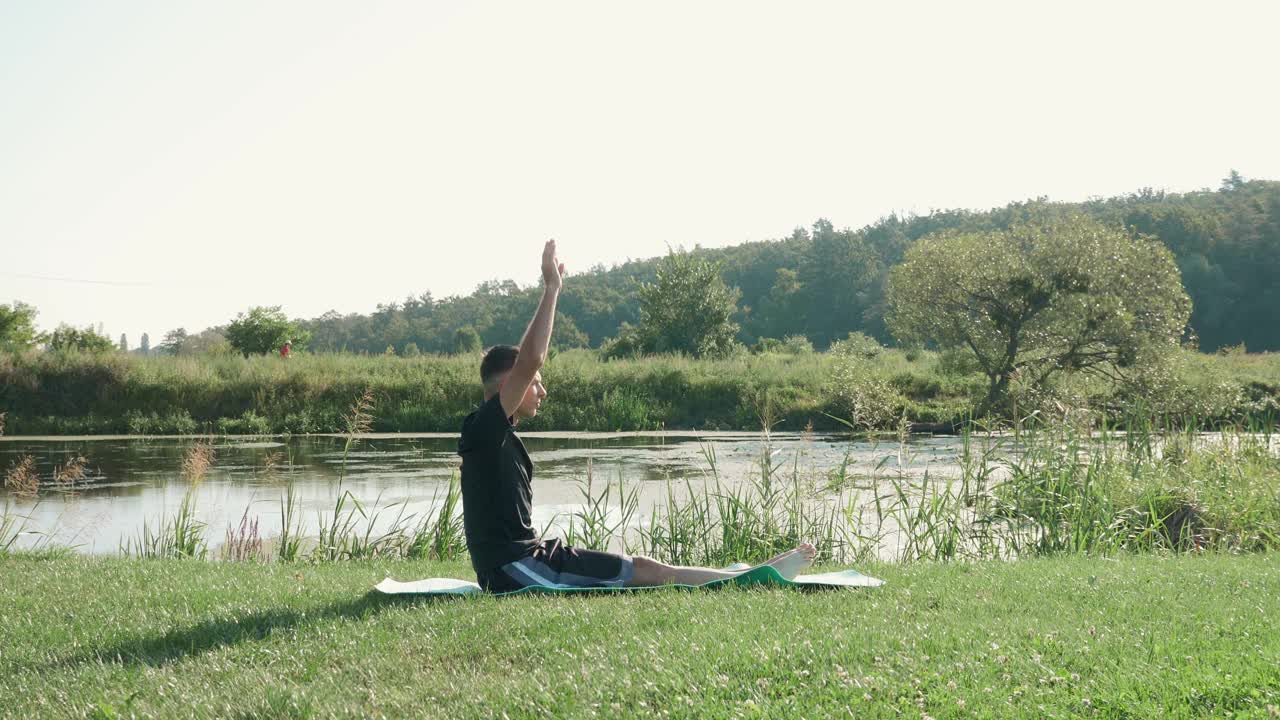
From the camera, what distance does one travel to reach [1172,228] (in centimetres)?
5509

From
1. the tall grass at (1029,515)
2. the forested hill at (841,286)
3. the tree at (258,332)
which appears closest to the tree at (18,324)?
the tree at (258,332)

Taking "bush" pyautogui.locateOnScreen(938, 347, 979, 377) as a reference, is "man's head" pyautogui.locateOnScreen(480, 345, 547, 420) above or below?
below

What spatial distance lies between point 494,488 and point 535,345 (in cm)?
80

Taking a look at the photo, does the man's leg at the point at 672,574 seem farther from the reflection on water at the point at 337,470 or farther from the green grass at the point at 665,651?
the reflection on water at the point at 337,470

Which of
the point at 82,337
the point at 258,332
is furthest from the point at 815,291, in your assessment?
the point at 82,337

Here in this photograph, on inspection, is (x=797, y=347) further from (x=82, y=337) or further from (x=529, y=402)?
(x=529, y=402)

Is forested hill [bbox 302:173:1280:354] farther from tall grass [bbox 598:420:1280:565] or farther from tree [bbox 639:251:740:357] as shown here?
tall grass [bbox 598:420:1280:565]

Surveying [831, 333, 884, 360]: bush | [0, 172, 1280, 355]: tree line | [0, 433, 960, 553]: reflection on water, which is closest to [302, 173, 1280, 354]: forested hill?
[0, 172, 1280, 355]: tree line

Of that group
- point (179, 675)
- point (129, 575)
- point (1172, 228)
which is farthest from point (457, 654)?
point (1172, 228)

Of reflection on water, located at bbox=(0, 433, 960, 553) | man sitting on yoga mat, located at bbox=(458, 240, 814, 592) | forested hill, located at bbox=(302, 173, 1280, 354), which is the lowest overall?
reflection on water, located at bbox=(0, 433, 960, 553)

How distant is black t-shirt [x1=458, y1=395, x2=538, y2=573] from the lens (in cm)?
491

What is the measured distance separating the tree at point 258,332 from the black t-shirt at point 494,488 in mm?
33370

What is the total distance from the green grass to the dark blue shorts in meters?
0.20

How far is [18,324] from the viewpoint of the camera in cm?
3962
